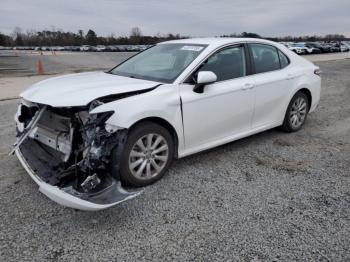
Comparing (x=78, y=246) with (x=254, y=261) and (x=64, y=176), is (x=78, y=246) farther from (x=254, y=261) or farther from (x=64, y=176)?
(x=254, y=261)

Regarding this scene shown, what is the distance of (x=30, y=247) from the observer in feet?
8.88

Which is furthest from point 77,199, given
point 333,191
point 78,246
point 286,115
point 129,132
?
point 286,115

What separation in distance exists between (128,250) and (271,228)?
4.24ft

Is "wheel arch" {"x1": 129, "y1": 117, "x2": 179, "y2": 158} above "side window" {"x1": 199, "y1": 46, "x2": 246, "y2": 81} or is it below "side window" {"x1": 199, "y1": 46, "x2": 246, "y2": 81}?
below

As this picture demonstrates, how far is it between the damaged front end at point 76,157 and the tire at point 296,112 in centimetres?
314

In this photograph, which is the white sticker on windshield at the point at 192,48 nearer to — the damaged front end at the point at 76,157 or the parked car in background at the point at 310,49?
the damaged front end at the point at 76,157

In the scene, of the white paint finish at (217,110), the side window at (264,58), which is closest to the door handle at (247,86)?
the white paint finish at (217,110)

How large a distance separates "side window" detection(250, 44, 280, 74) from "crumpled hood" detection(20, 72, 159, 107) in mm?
1750

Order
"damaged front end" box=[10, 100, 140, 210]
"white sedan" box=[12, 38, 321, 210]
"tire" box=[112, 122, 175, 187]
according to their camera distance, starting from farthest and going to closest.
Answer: "tire" box=[112, 122, 175, 187] < "white sedan" box=[12, 38, 321, 210] < "damaged front end" box=[10, 100, 140, 210]

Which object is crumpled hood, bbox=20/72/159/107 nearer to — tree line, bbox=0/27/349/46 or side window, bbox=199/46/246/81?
side window, bbox=199/46/246/81

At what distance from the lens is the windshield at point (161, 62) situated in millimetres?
4031

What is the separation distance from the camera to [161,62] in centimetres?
447

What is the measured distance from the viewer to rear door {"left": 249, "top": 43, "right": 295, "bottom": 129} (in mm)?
4656

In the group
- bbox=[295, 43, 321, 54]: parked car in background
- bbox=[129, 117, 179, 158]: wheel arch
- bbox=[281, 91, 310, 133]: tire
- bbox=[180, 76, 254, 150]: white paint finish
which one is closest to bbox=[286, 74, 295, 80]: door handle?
bbox=[281, 91, 310, 133]: tire
